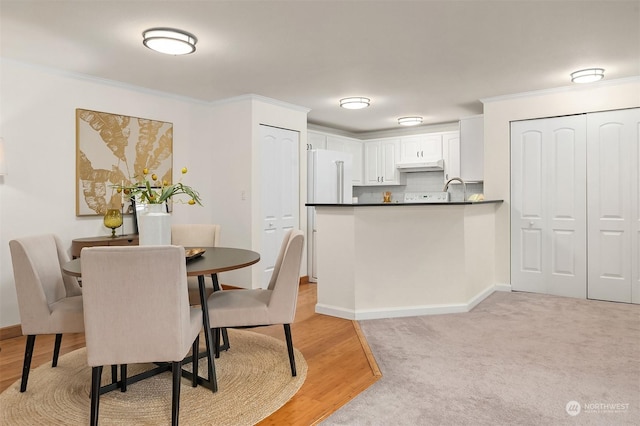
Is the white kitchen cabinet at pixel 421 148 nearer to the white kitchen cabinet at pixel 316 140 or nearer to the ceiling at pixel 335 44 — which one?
the white kitchen cabinet at pixel 316 140

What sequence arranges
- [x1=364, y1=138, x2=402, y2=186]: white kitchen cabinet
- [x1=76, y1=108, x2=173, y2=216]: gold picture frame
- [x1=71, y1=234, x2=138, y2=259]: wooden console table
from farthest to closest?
[x1=364, y1=138, x2=402, y2=186]: white kitchen cabinet < [x1=76, y1=108, x2=173, y2=216]: gold picture frame < [x1=71, y1=234, x2=138, y2=259]: wooden console table

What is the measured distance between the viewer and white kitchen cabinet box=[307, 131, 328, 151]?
6367 millimetres

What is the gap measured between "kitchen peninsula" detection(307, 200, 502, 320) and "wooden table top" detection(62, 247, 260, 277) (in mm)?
1245

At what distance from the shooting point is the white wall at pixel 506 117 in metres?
4.53

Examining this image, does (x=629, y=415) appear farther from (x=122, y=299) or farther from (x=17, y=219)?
(x=17, y=219)

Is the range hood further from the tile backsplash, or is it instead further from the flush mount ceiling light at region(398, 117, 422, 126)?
the flush mount ceiling light at region(398, 117, 422, 126)

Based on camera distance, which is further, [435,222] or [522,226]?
[522,226]

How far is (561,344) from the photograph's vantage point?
3227 mm

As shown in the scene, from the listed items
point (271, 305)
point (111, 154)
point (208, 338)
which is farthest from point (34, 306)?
point (111, 154)

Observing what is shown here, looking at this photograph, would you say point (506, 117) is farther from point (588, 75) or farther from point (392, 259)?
point (392, 259)

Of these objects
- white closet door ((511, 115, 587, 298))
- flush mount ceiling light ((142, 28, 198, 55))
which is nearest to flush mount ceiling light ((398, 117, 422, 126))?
white closet door ((511, 115, 587, 298))

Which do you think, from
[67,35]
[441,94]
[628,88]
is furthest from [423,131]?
[67,35]

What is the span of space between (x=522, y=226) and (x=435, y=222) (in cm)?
157

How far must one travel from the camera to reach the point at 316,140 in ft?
21.3
